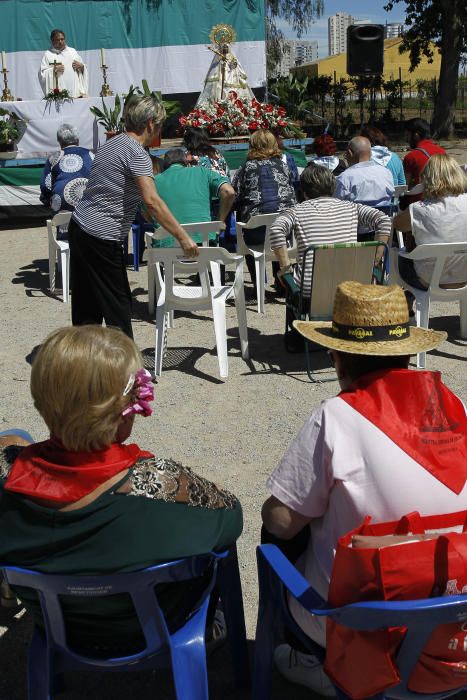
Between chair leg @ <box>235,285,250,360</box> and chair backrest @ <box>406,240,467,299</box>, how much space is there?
45.3 inches

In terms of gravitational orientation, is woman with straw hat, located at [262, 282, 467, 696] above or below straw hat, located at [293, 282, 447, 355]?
below

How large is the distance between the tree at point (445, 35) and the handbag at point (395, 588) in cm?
2347

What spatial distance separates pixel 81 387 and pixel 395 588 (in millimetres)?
821

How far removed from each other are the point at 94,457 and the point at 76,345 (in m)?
0.27

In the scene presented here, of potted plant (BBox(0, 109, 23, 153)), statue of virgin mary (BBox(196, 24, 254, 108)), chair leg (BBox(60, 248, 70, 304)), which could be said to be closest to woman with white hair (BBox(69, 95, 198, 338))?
chair leg (BBox(60, 248, 70, 304))

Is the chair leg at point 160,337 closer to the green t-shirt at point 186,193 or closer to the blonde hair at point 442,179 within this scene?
the green t-shirt at point 186,193

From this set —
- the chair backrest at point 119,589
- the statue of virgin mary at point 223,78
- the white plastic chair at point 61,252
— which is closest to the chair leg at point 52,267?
the white plastic chair at point 61,252

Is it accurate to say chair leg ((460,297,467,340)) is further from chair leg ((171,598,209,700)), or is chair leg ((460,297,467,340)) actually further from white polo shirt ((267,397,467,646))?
chair leg ((171,598,209,700))

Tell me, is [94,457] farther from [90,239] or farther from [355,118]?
[355,118]

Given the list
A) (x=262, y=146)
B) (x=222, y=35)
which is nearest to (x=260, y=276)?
(x=262, y=146)

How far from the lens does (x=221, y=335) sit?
17.6 feet

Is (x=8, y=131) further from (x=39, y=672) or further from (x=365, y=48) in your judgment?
(x=39, y=672)

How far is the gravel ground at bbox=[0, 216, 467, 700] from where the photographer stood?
104 inches

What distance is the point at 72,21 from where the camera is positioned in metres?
16.6
